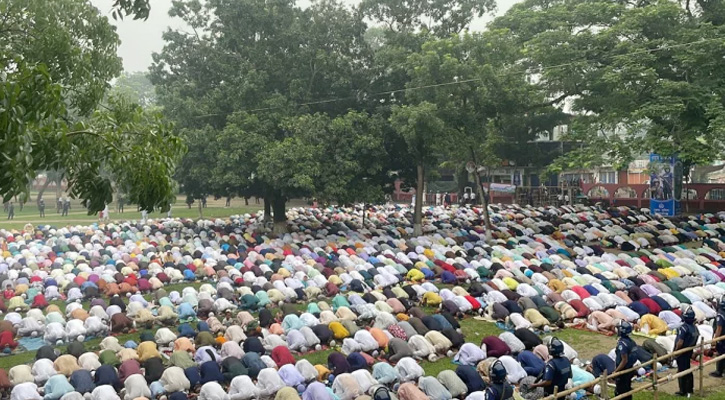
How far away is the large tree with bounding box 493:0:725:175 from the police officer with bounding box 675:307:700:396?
13373 mm

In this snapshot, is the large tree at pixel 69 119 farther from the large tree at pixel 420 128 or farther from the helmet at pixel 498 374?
the large tree at pixel 420 128

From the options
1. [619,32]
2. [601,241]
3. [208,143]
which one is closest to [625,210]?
[601,241]

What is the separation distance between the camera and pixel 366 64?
28234 millimetres

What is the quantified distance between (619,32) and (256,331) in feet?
64.8

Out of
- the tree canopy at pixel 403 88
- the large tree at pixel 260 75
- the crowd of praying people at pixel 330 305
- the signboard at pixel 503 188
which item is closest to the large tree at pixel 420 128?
the tree canopy at pixel 403 88

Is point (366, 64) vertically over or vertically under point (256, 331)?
over

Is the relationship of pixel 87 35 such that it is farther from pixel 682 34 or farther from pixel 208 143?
pixel 682 34

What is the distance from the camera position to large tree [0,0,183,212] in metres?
5.23

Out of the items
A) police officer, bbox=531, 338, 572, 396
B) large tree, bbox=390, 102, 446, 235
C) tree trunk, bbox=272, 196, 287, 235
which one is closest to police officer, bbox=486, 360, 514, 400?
police officer, bbox=531, 338, 572, 396

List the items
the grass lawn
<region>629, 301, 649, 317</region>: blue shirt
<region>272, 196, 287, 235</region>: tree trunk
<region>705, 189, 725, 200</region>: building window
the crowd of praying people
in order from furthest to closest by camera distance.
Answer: the grass lawn < <region>705, 189, 725, 200</region>: building window < <region>272, 196, 287, 235</region>: tree trunk < <region>629, 301, 649, 317</region>: blue shirt < the crowd of praying people

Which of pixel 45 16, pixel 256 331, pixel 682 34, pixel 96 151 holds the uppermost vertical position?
pixel 682 34

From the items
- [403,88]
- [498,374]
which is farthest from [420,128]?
[498,374]

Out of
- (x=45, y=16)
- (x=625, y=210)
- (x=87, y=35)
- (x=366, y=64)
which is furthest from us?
(x=625, y=210)

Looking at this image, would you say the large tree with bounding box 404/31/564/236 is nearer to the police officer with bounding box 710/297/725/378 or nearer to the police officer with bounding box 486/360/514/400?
the police officer with bounding box 710/297/725/378
